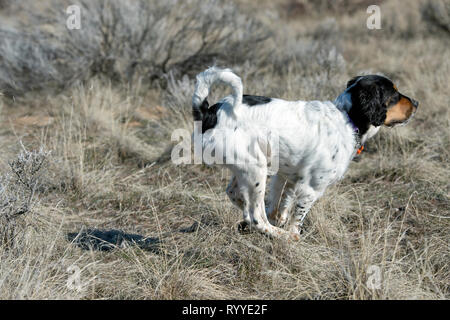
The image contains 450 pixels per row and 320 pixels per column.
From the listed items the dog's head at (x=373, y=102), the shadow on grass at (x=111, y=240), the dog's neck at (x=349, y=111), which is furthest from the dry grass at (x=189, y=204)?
the dog's head at (x=373, y=102)

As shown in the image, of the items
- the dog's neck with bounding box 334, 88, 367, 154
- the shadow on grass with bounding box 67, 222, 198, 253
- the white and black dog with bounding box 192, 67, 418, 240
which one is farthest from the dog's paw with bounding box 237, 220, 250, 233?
the dog's neck with bounding box 334, 88, 367, 154

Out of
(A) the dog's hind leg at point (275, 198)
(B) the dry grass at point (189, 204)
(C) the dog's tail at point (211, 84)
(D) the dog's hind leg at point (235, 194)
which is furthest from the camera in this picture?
(A) the dog's hind leg at point (275, 198)

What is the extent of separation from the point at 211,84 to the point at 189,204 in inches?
60.3

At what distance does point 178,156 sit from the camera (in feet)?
17.7

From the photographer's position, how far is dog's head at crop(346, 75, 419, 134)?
3576 mm

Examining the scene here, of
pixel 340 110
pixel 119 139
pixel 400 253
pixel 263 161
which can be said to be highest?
pixel 340 110

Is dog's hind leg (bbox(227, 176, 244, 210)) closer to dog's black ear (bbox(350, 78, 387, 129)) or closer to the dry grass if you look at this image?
the dry grass

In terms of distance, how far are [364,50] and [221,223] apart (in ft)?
27.0

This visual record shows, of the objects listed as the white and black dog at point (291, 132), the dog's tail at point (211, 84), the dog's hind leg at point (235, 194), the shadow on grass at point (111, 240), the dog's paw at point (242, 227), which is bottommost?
the shadow on grass at point (111, 240)

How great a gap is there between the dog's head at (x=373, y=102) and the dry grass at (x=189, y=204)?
607 mm

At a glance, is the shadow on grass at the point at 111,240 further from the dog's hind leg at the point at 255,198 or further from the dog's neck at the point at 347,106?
the dog's neck at the point at 347,106

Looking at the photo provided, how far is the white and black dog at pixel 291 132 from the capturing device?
130 inches
